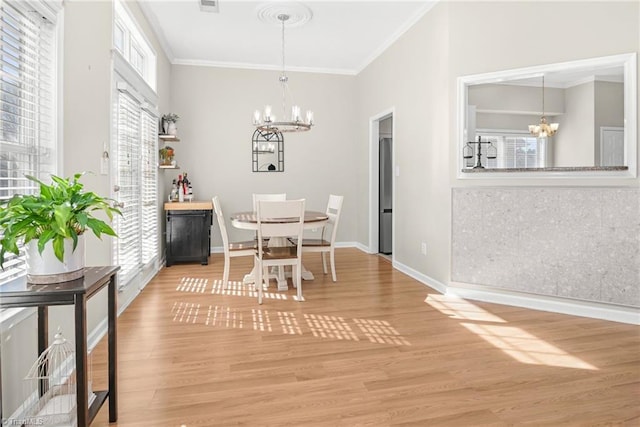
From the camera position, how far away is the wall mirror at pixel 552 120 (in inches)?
123

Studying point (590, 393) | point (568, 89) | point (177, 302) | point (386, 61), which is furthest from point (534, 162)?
point (177, 302)

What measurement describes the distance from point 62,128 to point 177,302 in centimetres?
196

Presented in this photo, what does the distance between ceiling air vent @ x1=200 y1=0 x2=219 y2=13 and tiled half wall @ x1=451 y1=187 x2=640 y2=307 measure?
305 cm

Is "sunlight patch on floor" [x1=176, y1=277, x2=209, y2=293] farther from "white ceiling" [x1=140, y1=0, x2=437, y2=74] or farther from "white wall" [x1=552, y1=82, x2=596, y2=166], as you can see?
"white wall" [x1=552, y1=82, x2=596, y2=166]

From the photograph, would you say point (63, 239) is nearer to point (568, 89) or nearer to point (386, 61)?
point (568, 89)

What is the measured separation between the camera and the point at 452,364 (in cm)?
238

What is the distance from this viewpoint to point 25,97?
1.93 meters

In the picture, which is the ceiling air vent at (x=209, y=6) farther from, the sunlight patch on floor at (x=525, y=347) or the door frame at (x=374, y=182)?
the sunlight patch on floor at (x=525, y=347)

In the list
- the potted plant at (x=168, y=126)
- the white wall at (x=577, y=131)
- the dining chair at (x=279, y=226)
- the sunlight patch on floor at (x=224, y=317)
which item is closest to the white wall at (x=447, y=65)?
the white wall at (x=577, y=131)

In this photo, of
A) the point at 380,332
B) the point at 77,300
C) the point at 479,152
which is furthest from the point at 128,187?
the point at 479,152

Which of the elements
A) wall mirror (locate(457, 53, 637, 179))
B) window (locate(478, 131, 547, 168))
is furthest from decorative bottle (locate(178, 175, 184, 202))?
window (locate(478, 131, 547, 168))

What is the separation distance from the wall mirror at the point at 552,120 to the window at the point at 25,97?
3.21 meters

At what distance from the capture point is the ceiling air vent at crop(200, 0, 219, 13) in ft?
13.3

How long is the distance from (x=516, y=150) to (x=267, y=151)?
3805mm
